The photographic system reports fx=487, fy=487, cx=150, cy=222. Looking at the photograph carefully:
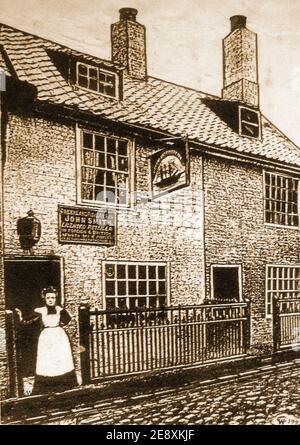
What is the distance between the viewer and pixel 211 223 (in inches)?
252

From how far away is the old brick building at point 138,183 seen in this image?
16.8 ft

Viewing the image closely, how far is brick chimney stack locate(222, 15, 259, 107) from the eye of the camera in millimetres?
5770

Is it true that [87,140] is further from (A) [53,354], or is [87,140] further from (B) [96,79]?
(A) [53,354]

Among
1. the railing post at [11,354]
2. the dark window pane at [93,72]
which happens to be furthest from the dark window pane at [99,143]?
the railing post at [11,354]

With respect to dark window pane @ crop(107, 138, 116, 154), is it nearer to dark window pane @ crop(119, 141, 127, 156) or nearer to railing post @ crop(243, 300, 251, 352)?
dark window pane @ crop(119, 141, 127, 156)

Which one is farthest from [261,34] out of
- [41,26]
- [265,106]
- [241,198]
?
[41,26]

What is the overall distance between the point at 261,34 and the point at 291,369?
4.34 meters

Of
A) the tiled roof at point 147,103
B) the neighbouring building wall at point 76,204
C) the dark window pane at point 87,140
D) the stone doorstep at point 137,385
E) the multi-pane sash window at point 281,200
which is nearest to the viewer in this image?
the stone doorstep at point 137,385

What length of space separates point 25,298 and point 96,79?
2.69 m

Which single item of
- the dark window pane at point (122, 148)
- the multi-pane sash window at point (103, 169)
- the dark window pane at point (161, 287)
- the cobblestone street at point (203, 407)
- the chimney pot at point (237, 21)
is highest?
the chimney pot at point (237, 21)

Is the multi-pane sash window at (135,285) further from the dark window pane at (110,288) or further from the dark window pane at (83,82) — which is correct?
the dark window pane at (83,82)

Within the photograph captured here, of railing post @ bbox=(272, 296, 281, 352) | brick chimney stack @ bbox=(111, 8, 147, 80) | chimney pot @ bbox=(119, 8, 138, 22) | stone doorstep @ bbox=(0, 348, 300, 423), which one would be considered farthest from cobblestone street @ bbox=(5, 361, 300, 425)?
chimney pot @ bbox=(119, 8, 138, 22)
